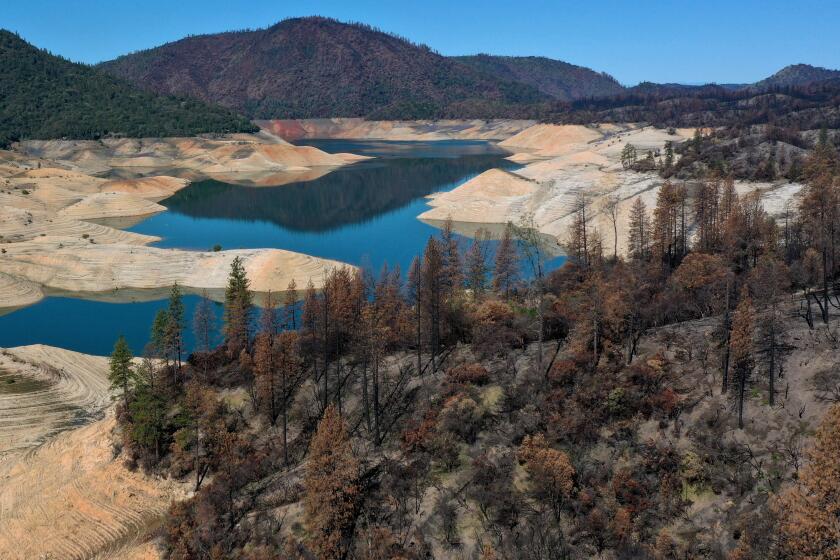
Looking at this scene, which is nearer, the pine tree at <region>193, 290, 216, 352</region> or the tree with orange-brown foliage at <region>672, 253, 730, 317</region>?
the tree with orange-brown foliage at <region>672, 253, 730, 317</region>

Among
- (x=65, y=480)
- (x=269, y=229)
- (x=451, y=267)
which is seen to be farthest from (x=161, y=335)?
(x=269, y=229)

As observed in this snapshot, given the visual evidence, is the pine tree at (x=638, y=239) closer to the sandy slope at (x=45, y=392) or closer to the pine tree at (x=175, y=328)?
the pine tree at (x=175, y=328)

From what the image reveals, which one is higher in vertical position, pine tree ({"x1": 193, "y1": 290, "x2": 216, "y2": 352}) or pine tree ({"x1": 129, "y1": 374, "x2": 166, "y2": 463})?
pine tree ({"x1": 193, "y1": 290, "x2": 216, "y2": 352})

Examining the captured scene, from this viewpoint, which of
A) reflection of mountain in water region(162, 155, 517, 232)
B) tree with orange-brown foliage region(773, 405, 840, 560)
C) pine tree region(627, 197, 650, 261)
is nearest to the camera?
tree with orange-brown foliage region(773, 405, 840, 560)

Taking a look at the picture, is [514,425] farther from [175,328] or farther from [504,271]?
[504,271]

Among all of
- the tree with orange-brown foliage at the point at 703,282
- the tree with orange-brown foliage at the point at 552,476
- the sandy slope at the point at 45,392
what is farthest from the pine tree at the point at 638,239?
the sandy slope at the point at 45,392

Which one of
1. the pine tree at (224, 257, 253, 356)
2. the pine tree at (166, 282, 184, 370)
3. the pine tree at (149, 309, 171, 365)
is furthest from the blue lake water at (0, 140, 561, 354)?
the pine tree at (149, 309, 171, 365)

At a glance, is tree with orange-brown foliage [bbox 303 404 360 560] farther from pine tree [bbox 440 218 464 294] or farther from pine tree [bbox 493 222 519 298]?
pine tree [bbox 493 222 519 298]

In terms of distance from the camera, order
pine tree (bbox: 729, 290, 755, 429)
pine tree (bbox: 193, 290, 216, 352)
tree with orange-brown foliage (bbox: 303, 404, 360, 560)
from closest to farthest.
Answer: tree with orange-brown foliage (bbox: 303, 404, 360, 560) < pine tree (bbox: 729, 290, 755, 429) < pine tree (bbox: 193, 290, 216, 352)
